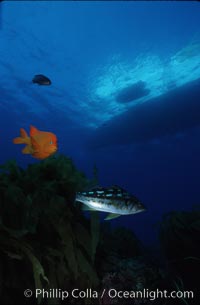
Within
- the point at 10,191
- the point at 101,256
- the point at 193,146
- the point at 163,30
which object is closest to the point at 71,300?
the point at 101,256

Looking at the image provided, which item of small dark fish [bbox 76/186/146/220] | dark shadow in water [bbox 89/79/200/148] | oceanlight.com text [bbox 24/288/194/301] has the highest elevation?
dark shadow in water [bbox 89/79/200/148]

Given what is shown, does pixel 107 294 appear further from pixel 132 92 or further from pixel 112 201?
pixel 132 92

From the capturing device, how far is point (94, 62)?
25.5 meters

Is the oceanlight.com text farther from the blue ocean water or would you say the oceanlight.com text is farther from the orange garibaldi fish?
the blue ocean water

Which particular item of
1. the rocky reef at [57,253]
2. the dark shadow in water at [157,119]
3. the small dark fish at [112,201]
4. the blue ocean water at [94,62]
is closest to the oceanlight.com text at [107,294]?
the rocky reef at [57,253]

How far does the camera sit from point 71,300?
11.2 feet

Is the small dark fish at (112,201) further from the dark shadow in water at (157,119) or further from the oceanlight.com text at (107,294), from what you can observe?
the dark shadow in water at (157,119)

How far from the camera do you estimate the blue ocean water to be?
18.2 metres

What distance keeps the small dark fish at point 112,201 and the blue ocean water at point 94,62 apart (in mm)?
4257

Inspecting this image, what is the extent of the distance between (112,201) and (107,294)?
6.70ft

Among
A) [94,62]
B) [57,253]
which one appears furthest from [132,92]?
[57,253]

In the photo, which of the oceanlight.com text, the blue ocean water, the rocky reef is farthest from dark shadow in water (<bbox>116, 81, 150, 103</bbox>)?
the oceanlight.com text

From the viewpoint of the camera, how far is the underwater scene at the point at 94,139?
3.16 meters

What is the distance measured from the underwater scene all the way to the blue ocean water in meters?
Result: 0.13
